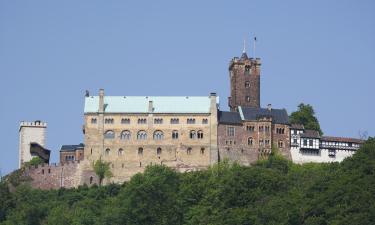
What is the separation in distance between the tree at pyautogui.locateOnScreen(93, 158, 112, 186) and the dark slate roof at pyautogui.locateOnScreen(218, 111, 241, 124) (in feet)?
40.6

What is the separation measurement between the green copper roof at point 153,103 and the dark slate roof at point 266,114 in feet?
13.2

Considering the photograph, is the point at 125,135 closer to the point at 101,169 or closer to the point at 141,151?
the point at 141,151

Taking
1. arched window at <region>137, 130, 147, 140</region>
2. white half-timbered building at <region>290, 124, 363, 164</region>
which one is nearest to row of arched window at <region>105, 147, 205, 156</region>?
arched window at <region>137, 130, 147, 140</region>

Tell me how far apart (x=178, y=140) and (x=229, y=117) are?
5995 millimetres

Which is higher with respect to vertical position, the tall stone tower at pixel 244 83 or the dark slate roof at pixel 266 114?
the tall stone tower at pixel 244 83

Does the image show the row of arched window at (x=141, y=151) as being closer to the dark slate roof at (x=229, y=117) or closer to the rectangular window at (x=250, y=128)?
the dark slate roof at (x=229, y=117)

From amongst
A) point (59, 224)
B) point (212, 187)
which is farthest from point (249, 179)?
point (59, 224)

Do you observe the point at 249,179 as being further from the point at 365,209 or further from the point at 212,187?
the point at 365,209

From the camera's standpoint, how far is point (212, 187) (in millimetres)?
140875

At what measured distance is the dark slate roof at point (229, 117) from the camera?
15926cm

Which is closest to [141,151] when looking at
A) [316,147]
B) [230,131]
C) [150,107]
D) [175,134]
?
[175,134]

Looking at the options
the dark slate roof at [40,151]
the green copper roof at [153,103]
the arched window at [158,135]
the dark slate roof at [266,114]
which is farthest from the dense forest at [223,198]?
the green copper roof at [153,103]

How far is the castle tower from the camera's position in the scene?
166 meters

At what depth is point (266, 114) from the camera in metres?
161
